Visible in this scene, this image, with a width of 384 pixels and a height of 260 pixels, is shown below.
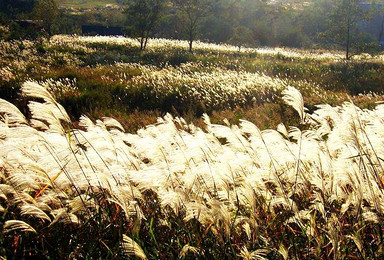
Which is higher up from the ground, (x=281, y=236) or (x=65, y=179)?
(x=65, y=179)

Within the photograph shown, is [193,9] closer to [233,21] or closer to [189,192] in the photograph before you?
[233,21]

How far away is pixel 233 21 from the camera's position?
46.8m

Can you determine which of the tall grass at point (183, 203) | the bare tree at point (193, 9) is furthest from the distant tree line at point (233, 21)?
the tall grass at point (183, 203)

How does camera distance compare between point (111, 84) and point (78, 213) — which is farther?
point (111, 84)

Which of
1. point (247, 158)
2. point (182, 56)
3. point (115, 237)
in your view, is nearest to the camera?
point (115, 237)

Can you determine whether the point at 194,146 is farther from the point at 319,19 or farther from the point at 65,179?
the point at 319,19

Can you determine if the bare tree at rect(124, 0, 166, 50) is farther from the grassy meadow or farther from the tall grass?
the tall grass

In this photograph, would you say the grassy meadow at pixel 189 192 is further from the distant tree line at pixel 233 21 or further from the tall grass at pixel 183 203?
the distant tree line at pixel 233 21

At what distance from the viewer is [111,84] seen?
537 inches

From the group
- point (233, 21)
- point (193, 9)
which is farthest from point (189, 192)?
point (233, 21)

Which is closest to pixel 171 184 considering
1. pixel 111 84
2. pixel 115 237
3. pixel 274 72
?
pixel 115 237

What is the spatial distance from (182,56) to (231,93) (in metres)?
13.2

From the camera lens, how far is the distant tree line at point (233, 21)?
2942 centimetres

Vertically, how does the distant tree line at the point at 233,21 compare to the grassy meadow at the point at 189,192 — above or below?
above
